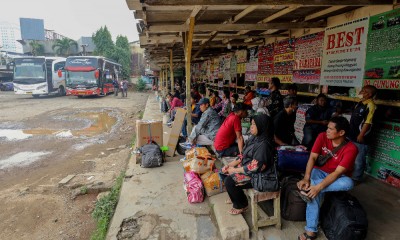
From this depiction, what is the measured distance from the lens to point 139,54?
162 ft

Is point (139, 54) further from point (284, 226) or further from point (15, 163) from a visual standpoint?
point (284, 226)

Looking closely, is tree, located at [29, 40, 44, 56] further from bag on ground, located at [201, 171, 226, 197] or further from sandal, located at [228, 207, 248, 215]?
sandal, located at [228, 207, 248, 215]

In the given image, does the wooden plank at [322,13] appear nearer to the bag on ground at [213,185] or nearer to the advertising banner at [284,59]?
the advertising banner at [284,59]

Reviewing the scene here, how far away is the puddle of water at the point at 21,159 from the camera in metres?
6.96

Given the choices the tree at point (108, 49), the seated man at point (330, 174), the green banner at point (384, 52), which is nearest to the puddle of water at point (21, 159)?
the seated man at point (330, 174)

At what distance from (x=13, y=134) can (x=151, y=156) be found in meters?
7.94

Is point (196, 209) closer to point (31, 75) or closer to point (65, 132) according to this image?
point (65, 132)

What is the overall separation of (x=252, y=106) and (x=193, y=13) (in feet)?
11.7

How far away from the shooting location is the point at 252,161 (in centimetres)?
294

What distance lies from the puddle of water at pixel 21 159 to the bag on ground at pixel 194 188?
5.37 meters

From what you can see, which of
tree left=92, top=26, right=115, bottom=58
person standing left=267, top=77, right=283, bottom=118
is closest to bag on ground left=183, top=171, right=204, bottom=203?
person standing left=267, top=77, right=283, bottom=118

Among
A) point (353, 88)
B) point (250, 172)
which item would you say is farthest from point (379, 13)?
point (250, 172)

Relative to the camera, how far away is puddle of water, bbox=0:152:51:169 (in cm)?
696

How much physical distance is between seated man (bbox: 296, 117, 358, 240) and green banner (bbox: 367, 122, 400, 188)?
1.90m
